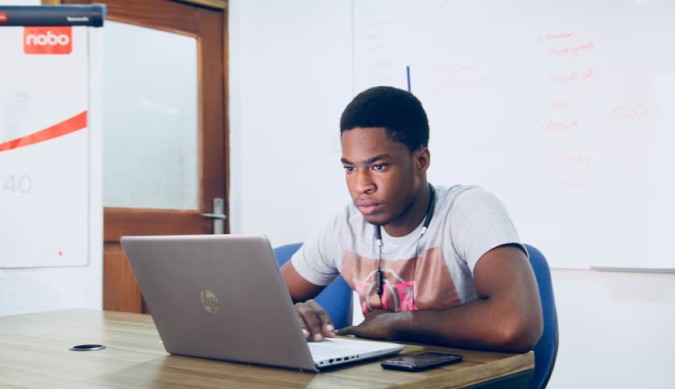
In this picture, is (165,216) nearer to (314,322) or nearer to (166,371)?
(314,322)

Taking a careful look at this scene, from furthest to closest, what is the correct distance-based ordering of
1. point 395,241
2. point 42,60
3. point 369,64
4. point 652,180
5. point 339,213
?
point 369,64, point 42,60, point 652,180, point 339,213, point 395,241

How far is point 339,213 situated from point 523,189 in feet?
3.64

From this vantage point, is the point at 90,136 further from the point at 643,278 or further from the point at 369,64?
the point at 643,278

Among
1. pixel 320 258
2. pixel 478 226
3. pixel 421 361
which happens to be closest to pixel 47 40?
pixel 320 258

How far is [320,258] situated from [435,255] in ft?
1.05

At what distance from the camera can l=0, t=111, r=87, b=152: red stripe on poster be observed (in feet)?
9.02

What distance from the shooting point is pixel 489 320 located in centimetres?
130

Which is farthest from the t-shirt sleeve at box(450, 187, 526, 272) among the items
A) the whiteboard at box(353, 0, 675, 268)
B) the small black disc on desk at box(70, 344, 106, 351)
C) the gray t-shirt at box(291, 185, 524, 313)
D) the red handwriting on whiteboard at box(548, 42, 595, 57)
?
the red handwriting on whiteboard at box(548, 42, 595, 57)

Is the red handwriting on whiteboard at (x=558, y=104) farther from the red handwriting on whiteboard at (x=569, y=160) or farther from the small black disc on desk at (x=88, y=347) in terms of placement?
the small black disc on desk at (x=88, y=347)

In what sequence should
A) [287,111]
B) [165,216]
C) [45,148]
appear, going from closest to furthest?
1. [45,148]
2. [165,216]
3. [287,111]

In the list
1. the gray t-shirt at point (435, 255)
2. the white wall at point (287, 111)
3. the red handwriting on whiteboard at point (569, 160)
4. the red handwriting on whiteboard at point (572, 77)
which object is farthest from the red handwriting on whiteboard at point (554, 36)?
A: the gray t-shirt at point (435, 255)

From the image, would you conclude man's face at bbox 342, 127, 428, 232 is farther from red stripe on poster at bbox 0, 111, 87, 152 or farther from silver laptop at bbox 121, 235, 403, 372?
red stripe on poster at bbox 0, 111, 87, 152

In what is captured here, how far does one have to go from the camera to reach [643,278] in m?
2.40

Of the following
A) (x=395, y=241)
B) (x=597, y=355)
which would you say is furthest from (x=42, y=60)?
Result: (x=597, y=355)
